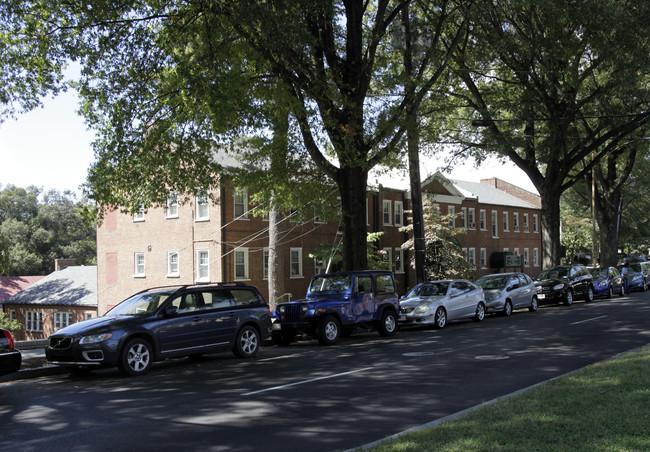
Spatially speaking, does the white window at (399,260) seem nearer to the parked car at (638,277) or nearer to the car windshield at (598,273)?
the car windshield at (598,273)

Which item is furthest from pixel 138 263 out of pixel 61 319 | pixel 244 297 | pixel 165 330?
pixel 165 330

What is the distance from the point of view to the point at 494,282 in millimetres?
24266

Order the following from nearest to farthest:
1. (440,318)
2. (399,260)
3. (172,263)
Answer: (440,318)
(172,263)
(399,260)

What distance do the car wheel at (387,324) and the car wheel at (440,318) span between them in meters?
2.30

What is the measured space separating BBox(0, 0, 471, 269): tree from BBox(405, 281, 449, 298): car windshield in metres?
2.86

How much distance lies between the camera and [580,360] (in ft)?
35.9

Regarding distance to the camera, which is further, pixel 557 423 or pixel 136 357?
pixel 136 357

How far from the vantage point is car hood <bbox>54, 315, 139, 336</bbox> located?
35.7ft

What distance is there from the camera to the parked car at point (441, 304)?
18.8 m

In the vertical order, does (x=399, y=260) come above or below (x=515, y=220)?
below

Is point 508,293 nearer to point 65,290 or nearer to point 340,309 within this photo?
point 340,309

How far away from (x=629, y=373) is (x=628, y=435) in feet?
10.6

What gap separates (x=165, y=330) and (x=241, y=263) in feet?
60.8

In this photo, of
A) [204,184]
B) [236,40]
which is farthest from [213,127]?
[236,40]
